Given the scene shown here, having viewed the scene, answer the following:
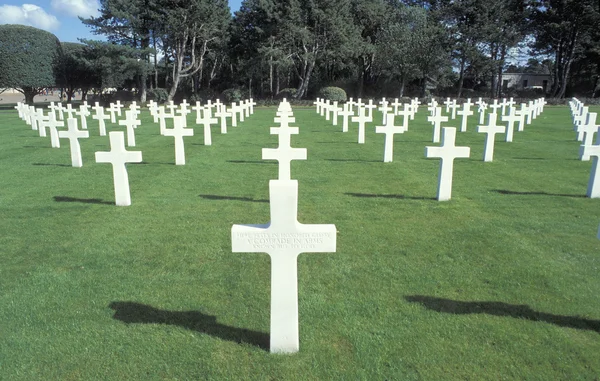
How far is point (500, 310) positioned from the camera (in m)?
3.93

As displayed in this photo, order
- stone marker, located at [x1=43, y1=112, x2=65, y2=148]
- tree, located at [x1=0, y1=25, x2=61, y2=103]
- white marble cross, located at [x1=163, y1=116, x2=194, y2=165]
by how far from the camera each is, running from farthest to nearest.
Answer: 1. tree, located at [x1=0, y1=25, x2=61, y2=103]
2. stone marker, located at [x1=43, y1=112, x2=65, y2=148]
3. white marble cross, located at [x1=163, y1=116, x2=194, y2=165]

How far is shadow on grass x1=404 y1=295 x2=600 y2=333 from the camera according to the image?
12.2 ft

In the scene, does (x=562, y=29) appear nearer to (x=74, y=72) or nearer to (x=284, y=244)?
(x=74, y=72)

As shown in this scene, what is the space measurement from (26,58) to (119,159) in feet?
124

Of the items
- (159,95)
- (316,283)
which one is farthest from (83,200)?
(159,95)

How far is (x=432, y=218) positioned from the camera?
21.6ft

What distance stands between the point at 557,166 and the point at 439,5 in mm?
42577

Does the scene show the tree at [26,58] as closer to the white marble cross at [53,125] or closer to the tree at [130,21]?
the tree at [130,21]

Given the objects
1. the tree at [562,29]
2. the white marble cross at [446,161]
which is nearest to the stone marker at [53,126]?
the white marble cross at [446,161]

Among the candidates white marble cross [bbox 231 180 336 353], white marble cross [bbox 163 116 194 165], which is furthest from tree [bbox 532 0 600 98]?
white marble cross [bbox 231 180 336 353]

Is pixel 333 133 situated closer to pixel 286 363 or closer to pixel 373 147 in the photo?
pixel 373 147

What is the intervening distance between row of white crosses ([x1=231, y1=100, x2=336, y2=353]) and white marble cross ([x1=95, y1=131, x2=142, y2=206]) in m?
4.57

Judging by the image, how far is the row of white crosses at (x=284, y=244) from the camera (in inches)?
119

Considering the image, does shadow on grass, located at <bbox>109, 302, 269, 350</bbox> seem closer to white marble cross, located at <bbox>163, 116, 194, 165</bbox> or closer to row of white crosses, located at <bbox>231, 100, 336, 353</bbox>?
row of white crosses, located at <bbox>231, 100, 336, 353</bbox>
